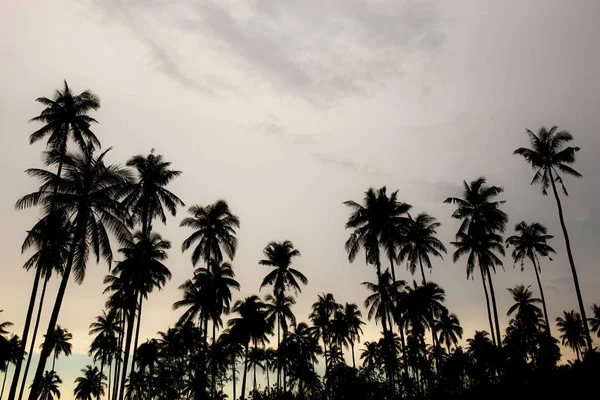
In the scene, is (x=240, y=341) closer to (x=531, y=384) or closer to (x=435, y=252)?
(x=435, y=252)

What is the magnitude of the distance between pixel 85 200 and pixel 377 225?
2514 cm

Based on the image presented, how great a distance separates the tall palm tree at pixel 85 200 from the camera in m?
24.5

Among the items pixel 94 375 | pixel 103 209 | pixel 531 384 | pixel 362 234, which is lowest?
pixel 531 384

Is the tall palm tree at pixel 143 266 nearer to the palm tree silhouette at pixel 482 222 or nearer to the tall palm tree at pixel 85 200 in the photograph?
the tall palm tree at pixel 85 200

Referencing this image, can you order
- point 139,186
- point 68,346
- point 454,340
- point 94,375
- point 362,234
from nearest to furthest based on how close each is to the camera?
point 139,186
point 362,234
point 454,340
point 68,346
point 94,375

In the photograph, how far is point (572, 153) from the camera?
3369 centimetres

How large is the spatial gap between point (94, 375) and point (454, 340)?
74175 mm

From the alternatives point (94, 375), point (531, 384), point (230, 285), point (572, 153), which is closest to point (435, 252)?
point (572, 153)

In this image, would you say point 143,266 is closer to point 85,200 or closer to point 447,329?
point 85,200

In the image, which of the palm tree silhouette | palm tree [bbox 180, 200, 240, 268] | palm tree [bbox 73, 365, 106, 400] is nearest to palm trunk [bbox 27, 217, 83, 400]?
palm tree [bbox 180, 200, 240, 268]

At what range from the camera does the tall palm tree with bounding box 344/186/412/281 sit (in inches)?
1473

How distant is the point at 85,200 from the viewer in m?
24.8

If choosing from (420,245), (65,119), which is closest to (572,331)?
(420,245)

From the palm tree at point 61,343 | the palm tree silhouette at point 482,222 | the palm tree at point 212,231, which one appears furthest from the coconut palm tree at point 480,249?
the palm tree at point 61,343
